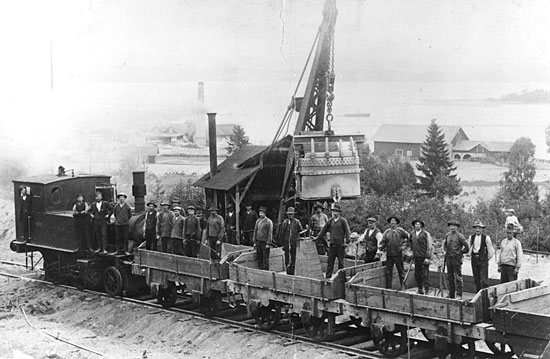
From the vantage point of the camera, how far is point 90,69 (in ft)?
99.5

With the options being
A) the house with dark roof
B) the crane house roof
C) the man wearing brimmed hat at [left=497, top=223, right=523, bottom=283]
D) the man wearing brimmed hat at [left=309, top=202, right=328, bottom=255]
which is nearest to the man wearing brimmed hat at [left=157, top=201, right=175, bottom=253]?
the man wearing brimmed hat at [left=309, top=202, right=328, bottom=255]

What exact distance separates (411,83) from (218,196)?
28593 millimetres

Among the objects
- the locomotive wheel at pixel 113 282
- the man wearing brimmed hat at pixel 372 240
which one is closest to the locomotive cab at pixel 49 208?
the locomotive wheel at pixel 113 282

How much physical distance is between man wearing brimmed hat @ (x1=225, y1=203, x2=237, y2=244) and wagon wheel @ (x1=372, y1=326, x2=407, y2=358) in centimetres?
610

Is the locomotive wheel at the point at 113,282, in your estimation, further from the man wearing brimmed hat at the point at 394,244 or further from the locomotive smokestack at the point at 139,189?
the man wearing brimmed hat at the point at 394,244

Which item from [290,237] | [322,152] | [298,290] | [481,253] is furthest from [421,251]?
[322,152]

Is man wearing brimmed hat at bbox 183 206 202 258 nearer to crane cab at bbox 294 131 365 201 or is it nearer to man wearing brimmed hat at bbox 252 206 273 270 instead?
man wearing brimmed hat at bbox 252 206 273 270

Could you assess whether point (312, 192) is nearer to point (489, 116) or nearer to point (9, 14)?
point (9, 14)

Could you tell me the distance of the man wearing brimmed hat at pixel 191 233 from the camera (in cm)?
1411

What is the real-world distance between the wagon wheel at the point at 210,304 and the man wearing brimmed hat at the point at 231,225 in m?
2.52

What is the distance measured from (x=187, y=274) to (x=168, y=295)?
151cm

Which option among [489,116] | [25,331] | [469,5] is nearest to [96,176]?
[25,331]

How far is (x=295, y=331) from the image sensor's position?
40.1 ft

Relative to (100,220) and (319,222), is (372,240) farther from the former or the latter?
(100,220)
